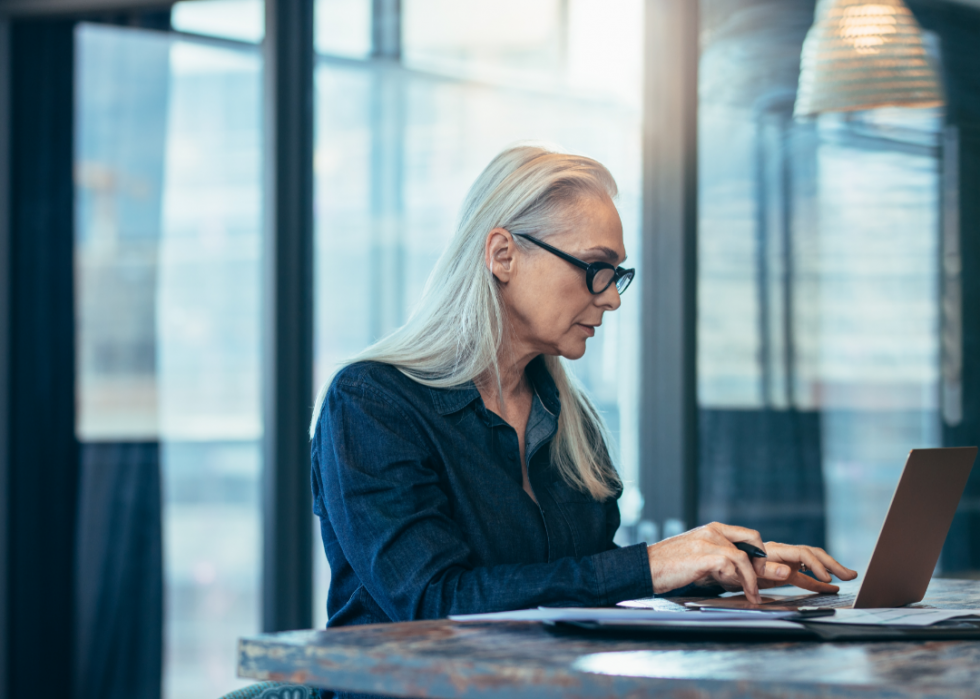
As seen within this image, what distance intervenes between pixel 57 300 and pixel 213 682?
52.7 inches

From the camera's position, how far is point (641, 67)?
2736mm

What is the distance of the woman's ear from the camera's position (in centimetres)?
159

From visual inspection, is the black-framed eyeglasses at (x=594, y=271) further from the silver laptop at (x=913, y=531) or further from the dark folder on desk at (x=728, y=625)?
the dark folder on desk at (x=728, y=625)

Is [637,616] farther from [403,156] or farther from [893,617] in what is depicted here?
[403,156]

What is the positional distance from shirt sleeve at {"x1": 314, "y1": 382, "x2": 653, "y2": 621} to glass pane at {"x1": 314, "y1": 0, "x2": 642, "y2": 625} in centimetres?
150

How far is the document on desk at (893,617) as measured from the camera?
1.06m

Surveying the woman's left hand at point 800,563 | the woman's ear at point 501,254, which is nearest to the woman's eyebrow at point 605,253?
the woman's ear at point 501,254

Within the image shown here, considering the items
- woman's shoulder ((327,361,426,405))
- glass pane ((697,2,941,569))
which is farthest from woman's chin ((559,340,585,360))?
glass pane ((697,2,941,569))

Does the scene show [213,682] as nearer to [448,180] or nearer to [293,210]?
[293,210]

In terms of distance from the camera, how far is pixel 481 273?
1610 mm

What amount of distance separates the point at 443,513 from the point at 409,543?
10cm

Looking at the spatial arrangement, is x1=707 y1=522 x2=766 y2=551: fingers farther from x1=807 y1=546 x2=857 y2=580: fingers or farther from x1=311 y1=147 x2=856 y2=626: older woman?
x1=807 y1=546 x2=857 y2=580: fingers

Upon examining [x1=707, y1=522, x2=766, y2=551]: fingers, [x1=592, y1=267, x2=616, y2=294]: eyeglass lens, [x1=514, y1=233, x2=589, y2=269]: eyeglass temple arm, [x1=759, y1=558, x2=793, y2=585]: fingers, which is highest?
[x1=514, y1=233, x2=589, y2=269]: eyeglass temple arm

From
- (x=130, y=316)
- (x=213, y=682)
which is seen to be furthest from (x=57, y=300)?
(x=213, y=682)
